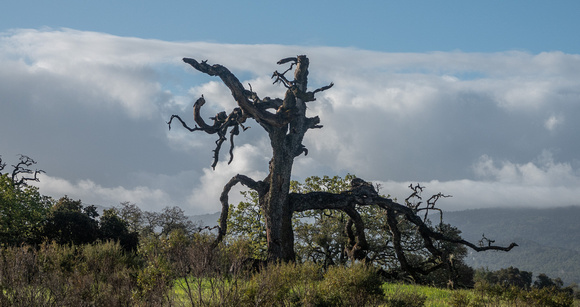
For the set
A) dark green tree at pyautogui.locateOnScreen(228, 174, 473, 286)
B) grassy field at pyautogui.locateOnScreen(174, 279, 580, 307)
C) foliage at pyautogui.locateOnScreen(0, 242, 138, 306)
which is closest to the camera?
grassy field at pyautogui.locateOnScreen(174, 279, 580, 307)

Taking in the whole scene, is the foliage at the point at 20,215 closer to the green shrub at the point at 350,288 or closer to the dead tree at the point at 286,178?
the dead tree at the point at 286,178

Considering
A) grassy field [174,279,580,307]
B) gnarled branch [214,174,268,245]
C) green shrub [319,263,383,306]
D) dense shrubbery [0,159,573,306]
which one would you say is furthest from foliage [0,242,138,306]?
green shrub [319,263,383,306]

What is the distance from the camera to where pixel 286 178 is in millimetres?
25438

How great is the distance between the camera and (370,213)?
39.3 m

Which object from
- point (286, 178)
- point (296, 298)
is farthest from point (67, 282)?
point (286, 178)

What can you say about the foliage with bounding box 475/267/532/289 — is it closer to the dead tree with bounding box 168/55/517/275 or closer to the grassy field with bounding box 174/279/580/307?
the dead tree with bounding box 168/55/517/275

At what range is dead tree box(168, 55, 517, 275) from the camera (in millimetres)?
25219

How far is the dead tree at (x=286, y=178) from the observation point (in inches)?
993

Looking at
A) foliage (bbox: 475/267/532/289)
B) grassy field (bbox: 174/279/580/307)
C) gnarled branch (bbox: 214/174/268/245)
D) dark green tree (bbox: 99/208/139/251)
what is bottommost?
foliage (bbox: 475/267/532/289)

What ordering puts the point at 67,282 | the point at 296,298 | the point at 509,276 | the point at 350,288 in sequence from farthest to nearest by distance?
the point at 509,276
the point at 67,282
the point at 296,298
the point at 350,288

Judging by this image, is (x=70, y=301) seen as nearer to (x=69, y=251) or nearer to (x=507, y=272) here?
(x=69, y=251)

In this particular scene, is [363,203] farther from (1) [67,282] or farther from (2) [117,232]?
(2) [117,232]

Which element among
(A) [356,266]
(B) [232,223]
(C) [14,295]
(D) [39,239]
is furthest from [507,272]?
(C) [14,295]

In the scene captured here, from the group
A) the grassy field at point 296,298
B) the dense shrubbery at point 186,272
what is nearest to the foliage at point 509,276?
the dense shrubbery at point 186,272
